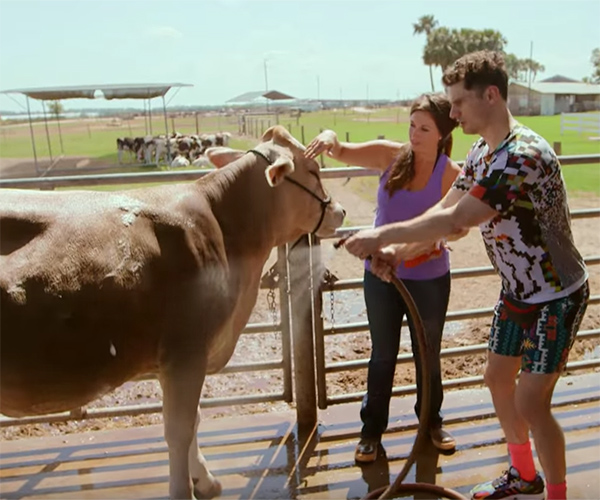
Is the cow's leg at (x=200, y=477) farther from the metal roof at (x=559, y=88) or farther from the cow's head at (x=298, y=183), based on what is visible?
the metal roof at (x=559, y=88)

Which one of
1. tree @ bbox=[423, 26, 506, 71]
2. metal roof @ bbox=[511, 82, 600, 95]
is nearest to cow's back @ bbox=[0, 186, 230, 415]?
tree @ bbox=[423, 26, 506, 71]

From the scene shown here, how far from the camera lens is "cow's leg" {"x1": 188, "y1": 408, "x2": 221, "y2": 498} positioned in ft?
10.8

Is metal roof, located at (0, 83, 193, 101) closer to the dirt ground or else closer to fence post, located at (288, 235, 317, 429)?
the dirt ground

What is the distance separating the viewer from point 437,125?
10.7 ft

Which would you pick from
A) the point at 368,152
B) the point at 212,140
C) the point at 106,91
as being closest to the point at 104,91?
the point at 106,91

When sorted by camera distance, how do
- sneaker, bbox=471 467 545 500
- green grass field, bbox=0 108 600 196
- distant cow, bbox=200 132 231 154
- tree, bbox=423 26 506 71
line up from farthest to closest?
distant cow, bbox=200 132 231 154, green grass field, bbox=0 108 600 196, tree, bbox=423 26 506 71, sneaker, bbox=471 467 545 500

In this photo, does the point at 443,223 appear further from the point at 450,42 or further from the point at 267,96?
the point at 450,42

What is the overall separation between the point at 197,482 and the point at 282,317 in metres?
1.09

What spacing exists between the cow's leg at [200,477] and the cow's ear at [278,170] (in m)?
1.28

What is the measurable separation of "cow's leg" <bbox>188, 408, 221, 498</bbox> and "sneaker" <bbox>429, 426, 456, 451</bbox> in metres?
1.24

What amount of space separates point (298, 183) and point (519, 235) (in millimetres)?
1155

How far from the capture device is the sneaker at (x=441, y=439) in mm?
3629

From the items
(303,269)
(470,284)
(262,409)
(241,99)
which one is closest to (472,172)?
(303,269)

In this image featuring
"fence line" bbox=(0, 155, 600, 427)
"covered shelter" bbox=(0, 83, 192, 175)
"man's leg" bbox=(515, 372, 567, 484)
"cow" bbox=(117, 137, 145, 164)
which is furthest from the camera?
"cow" bbox=(117, 137, 145, 164)
